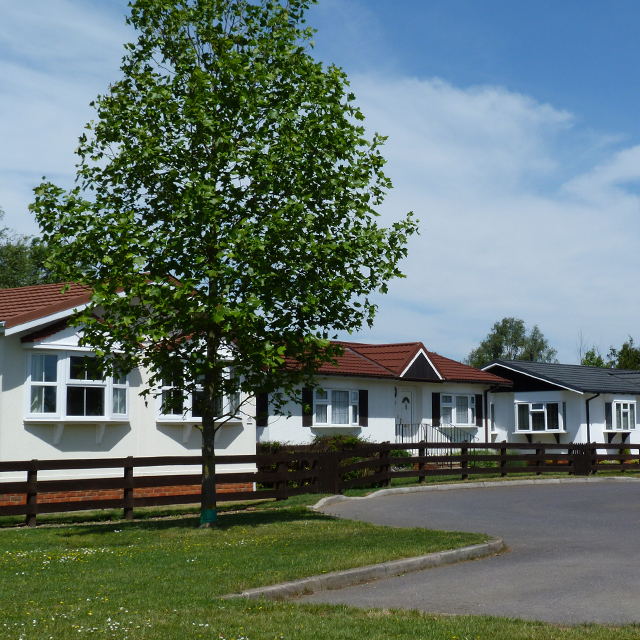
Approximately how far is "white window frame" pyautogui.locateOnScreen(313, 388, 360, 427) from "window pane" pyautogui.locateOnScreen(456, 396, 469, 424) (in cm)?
767

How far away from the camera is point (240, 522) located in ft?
51.1

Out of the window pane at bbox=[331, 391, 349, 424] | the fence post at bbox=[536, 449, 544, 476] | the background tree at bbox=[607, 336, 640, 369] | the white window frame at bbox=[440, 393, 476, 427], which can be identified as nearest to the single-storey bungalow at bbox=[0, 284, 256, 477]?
the window pane at bbox=[331, 391, 349, 424]

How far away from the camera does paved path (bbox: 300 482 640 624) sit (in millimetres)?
8742

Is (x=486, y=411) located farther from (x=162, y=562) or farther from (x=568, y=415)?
(x=162, y=562)

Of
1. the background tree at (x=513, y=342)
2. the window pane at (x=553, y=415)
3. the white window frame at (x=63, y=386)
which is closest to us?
the white window frame at (x=63, y=386)

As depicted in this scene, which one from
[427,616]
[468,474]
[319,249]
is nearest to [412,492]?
[468,474]

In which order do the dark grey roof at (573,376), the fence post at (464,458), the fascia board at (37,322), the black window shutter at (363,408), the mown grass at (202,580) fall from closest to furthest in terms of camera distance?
1. the mown grass at (202,580)
2. the fascia board at (37,322)
3. the fence post at (464,458)
4. the black window shutter at (363,408)
5. the dark grey roof at (573,376)

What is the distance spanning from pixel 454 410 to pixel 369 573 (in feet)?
96.7

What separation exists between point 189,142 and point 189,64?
1.39 metres

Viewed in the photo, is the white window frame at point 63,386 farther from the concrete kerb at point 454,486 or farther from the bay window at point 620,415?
the bay window at point 620,415

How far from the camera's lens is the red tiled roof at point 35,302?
19484 millimetres

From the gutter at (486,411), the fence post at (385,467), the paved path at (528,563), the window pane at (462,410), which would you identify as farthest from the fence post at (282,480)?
the gutter at (486,411)

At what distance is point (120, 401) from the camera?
21.7 m

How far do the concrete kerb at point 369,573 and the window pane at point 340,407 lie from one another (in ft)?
65.4
